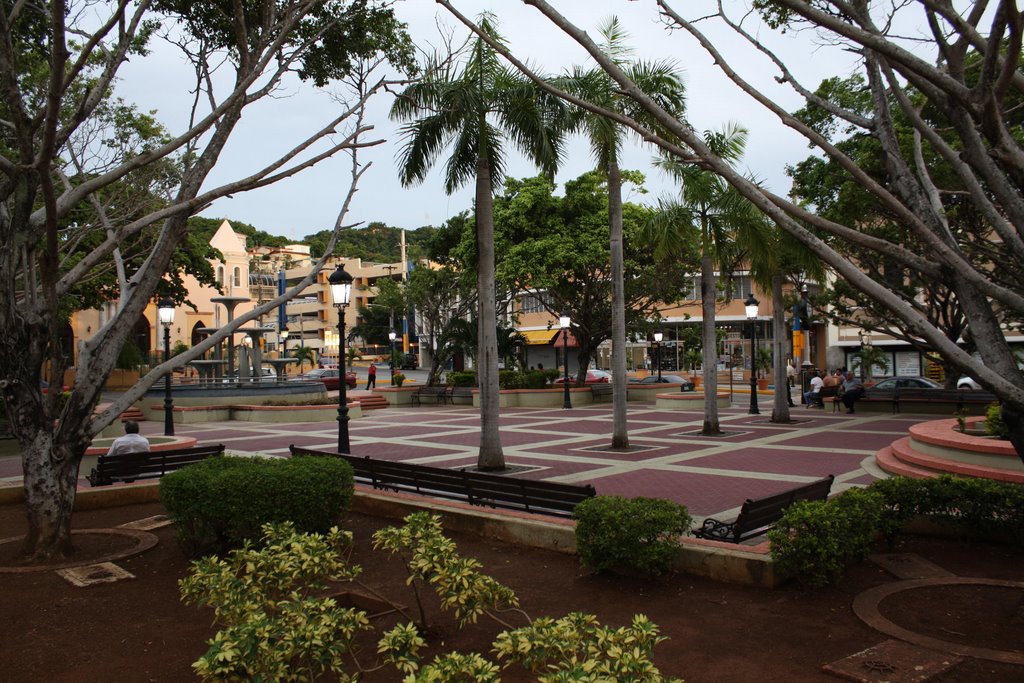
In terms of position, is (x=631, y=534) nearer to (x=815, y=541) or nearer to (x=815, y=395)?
(x=815, y=541)

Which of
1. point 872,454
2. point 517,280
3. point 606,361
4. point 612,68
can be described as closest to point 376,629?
point 612,68

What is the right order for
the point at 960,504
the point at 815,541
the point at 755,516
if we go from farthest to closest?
the point at 960,504
the point at 755,516
the point at 815,541

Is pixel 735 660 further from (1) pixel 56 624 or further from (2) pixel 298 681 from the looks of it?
(1) pixel 56 624

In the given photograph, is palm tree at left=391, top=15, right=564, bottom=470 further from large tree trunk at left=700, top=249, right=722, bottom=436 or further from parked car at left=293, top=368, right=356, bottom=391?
parked car at left=293, top=368, right=356, bottom=391

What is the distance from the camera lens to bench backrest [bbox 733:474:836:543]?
7098 mm

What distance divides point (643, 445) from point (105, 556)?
457 inches

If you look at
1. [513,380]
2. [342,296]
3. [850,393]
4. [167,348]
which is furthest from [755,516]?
[513,380]

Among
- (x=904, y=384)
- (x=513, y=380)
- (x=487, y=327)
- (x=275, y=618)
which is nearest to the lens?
(x=275, y=618)

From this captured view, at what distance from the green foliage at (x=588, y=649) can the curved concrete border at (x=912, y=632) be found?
96.9 inches

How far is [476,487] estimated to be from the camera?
9.47 meters

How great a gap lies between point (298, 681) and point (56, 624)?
127 inches

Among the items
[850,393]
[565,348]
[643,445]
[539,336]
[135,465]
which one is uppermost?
[539,336]

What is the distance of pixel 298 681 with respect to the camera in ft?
13.5

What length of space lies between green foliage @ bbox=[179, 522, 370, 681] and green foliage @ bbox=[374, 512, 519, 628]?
451 millimetres
